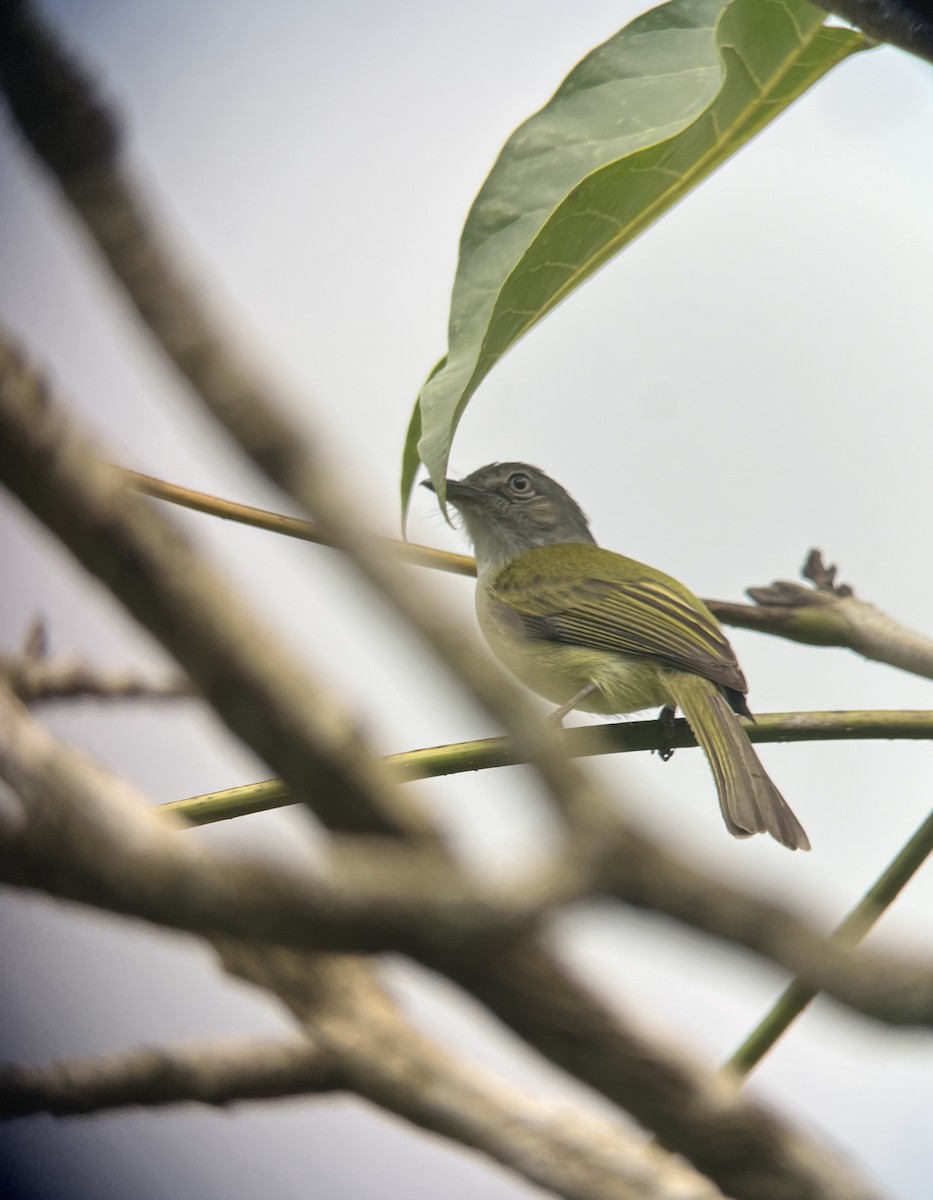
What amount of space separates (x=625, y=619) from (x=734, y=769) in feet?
2.20

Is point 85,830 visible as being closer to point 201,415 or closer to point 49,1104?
point 201,415

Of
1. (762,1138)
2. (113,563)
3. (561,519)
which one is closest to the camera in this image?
(113,563)

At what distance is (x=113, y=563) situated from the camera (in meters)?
0.40

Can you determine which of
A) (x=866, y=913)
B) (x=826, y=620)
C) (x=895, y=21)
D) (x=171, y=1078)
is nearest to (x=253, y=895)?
(x=171, y=1078)

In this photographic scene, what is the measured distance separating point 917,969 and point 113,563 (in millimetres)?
304

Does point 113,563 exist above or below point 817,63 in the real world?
below

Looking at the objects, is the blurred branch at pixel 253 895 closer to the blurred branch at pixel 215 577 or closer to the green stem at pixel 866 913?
the blurred branch at pixel 215 577

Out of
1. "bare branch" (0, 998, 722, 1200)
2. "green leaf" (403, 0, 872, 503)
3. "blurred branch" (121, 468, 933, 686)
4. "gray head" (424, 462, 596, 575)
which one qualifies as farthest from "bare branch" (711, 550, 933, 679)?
"gray head" (424, 462, 596, 575)

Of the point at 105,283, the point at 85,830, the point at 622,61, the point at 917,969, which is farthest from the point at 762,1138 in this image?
the point at 622,61

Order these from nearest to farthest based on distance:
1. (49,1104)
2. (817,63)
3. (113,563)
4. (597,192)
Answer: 1. (113,563)
2. (49,1104)
3. (597,192)
4. (817,63)

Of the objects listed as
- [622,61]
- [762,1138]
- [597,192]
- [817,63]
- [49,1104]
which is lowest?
[49,1104]

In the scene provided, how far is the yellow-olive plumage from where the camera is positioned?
7.46 ft

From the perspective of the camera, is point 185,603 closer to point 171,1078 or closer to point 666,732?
point 171,1078

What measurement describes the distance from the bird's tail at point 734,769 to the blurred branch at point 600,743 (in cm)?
14
